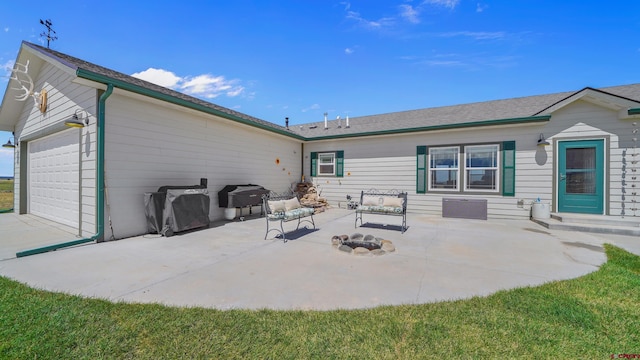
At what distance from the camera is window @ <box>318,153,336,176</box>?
1120 cm

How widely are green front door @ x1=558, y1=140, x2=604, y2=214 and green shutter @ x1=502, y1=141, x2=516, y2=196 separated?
112cm

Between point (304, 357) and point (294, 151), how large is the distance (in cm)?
999

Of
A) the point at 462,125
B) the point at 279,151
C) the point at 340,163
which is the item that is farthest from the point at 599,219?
the point at 279,151

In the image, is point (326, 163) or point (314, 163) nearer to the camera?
point (326, 163)

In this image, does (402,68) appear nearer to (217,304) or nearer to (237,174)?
(237,174)

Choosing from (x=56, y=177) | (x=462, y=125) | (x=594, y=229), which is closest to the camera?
(x=594, y=229)

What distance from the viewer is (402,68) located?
937cm

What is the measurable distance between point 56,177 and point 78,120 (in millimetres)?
2830

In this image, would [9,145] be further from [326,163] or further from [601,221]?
[601,221]

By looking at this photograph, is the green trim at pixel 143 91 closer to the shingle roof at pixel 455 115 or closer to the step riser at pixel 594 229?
the shingle roof at pixel 455 115

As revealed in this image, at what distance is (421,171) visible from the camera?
929cm

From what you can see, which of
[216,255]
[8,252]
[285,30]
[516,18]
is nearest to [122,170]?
[8,252]

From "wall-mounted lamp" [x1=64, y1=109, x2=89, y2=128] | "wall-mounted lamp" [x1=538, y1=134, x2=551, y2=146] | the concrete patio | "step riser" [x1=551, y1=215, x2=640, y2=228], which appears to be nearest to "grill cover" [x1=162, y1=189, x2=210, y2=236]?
the concrete patio

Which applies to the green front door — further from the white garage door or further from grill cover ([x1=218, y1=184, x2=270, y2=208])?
the white garage door
